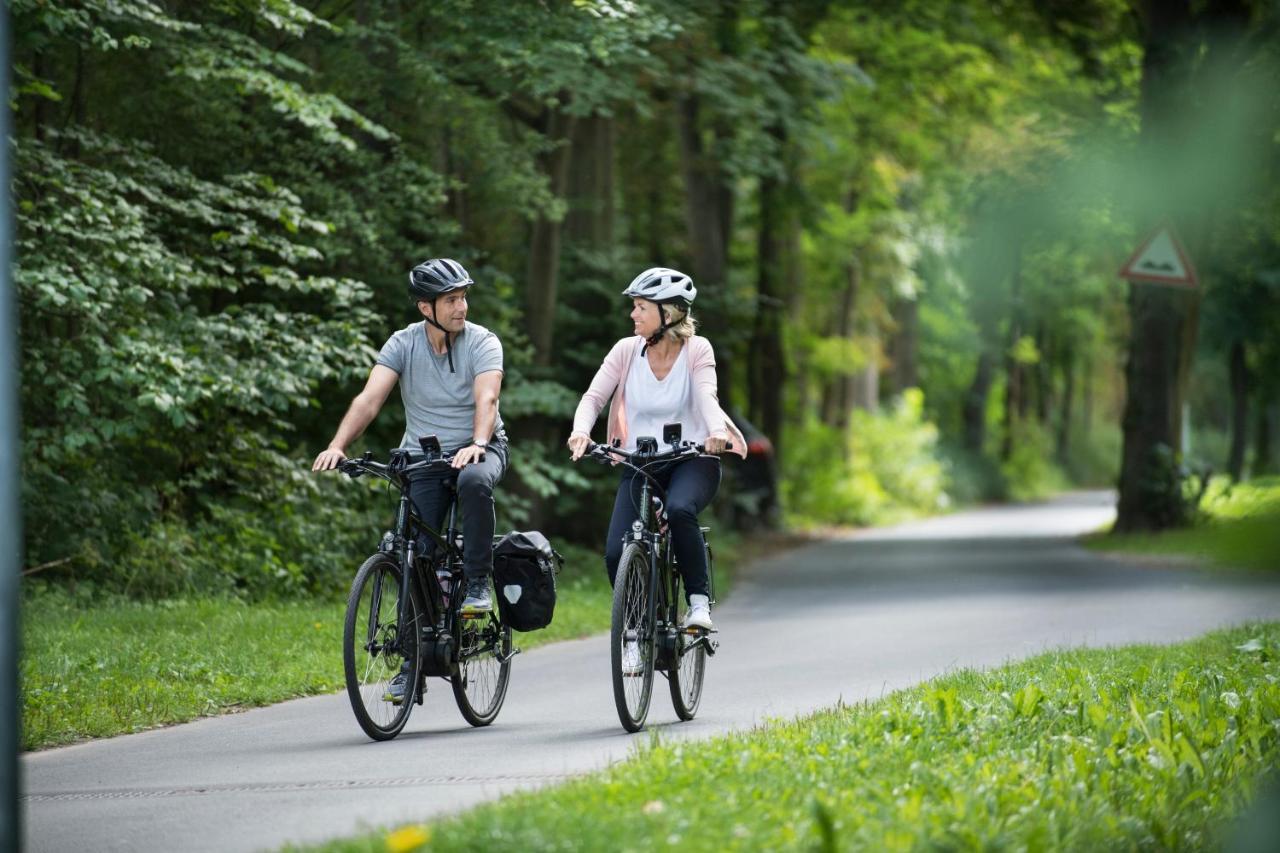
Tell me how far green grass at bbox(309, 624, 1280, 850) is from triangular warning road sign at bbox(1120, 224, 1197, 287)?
12.7 meters

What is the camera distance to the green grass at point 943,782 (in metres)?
5.39

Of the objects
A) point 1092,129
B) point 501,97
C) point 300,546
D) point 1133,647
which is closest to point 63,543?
point 300,546

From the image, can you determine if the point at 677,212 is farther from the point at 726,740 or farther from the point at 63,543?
the point at 726,740

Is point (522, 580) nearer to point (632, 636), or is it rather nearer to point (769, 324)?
point (632, 636)

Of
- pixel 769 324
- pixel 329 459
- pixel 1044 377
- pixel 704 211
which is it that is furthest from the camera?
pixel 1044 377

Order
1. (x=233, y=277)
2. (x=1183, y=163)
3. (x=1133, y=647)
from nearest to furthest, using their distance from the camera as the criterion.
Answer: (x=1133, y=647) < (x=233, y=277) < (x=1183, y=163)

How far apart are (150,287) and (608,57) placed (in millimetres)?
4336

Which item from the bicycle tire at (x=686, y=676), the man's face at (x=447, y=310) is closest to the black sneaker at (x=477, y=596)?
the bicycle tire at (x=686, y=676)

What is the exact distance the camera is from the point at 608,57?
15.1 meters

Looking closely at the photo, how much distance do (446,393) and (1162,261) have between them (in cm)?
1391

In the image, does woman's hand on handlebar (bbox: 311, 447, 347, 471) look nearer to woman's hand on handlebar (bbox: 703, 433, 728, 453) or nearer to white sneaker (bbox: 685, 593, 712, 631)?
woman's hand on handlebar (bbox: 703, 433, 728, 453)

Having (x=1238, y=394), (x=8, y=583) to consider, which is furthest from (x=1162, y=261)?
(x=1238, y=394)

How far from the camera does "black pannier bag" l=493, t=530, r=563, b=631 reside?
346 inches

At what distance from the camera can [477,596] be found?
852cm
